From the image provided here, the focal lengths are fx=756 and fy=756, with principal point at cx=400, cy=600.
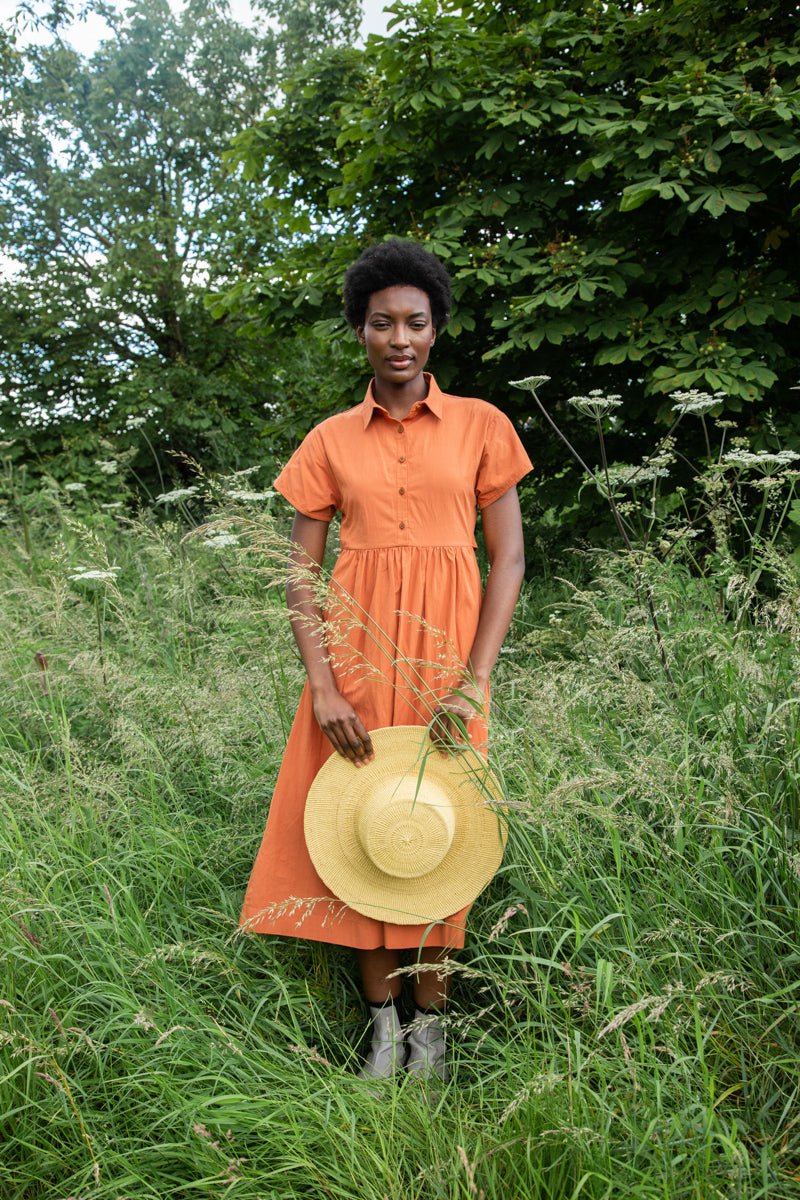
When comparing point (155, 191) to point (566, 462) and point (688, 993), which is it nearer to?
point (566, 462)

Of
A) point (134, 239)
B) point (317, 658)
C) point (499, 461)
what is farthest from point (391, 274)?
point (134, 239)

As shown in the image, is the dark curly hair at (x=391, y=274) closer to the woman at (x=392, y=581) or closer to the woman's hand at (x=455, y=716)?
the woman at (x=392, y=581)

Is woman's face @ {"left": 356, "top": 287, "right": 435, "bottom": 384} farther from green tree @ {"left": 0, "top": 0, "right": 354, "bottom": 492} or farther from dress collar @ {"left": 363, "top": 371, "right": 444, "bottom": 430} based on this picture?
green tree @ {"left": 0, "top": 0, "right": 354, "bottom": 492}

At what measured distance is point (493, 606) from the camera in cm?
195

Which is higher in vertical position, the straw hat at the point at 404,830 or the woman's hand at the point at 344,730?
the woman's hand at the point at 344,730

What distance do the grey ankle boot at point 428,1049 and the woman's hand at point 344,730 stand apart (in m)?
0.61

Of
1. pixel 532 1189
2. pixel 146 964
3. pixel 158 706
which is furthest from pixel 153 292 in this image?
pixel 532 1189

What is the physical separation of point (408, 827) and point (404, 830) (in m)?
0.01

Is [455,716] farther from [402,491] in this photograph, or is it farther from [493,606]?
[402,491]

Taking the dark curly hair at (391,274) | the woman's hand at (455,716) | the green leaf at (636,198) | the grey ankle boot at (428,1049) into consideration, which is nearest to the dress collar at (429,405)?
the dark curly hair at (391,274)

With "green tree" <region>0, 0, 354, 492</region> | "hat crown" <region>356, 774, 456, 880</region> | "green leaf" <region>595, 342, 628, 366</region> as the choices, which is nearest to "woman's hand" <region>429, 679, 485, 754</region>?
"hat crown" <region>356, 774, 456, 880</region>

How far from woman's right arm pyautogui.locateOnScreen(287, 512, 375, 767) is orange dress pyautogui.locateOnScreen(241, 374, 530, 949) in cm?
4

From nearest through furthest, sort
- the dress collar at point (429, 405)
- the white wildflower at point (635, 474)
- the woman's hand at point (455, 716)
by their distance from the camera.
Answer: the woman's hand at point (455, 716) < the dress collar at point (429, 405) < the white wildflower at point (635, 474)

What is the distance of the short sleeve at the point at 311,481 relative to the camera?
2.04m
